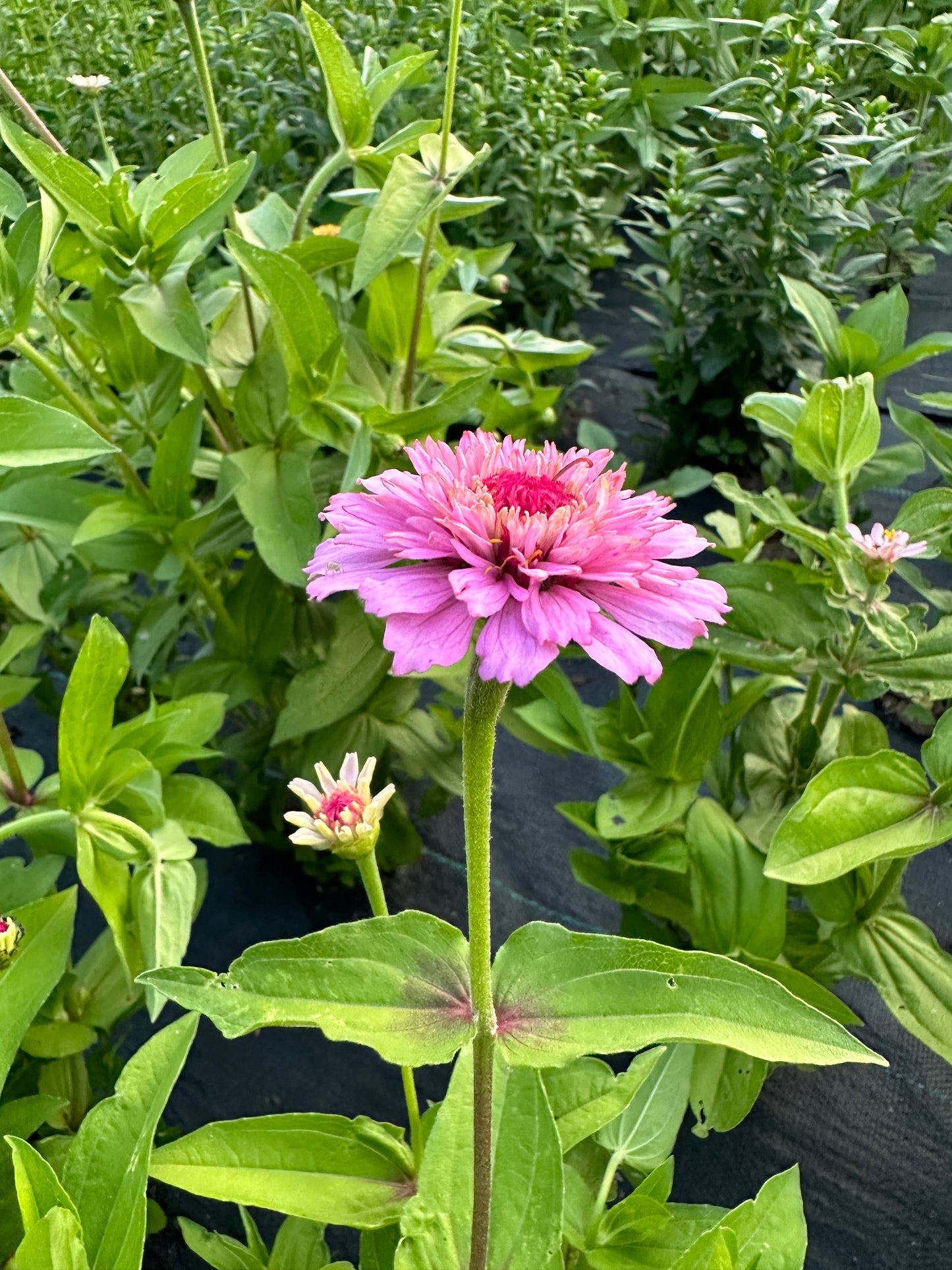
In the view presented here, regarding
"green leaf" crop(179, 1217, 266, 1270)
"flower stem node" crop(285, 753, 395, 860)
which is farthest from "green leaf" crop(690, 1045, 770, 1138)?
"flower stem node" crop(285, 753, 395, 860)

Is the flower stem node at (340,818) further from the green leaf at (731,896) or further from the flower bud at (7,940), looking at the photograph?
the green leaf at (731,896)

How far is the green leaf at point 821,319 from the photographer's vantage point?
38.1 inches

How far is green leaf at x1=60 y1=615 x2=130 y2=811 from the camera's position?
2.38ft

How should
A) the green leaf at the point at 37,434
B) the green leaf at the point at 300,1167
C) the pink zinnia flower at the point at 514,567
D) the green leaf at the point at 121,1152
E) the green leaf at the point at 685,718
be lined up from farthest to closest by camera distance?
the green leaf at the point at 685,718, the green leaf at the point at 37,434, the green leaf at the point at 300,1167, the green leaf at the point at 121,1152, the pink zinnia flower at the point at 514,567

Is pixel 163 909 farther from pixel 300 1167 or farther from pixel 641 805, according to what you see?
pixel 641 805

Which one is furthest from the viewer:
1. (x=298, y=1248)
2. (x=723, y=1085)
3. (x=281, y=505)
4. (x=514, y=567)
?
(x=281, y=505)

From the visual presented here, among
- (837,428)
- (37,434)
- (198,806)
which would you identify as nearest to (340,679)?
(198,806)

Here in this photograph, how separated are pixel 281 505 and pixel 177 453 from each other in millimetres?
105

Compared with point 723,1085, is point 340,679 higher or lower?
higher

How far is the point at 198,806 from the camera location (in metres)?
0.91

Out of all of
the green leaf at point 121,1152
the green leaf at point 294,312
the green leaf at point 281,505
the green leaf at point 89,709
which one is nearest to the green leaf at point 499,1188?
the green leaf at point 121,1152

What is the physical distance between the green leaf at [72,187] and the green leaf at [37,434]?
0.24m

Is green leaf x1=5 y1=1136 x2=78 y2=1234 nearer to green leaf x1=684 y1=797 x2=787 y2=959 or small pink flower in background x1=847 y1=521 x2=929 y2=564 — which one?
green leaf x1=684 y1=797 x2=787 y2=959

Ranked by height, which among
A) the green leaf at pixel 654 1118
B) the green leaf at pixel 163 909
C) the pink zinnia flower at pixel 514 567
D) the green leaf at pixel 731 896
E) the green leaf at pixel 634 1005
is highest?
the pink zinnia flower at pixel 514 567
